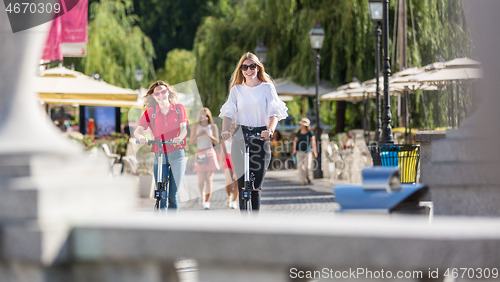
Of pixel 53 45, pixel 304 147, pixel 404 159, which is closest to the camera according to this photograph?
pixel 404 159

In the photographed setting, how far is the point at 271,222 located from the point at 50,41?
18.2m

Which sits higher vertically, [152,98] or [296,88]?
[296,88]

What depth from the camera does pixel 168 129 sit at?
32.8 ft

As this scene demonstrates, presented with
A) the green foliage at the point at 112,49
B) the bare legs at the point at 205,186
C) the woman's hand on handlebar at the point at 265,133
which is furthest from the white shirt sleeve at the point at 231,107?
the green foliage at the point at 112,49

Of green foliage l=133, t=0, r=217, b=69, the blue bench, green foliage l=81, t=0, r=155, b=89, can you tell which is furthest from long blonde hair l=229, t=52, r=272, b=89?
green foliage l=133, t=0, r=217, b=69

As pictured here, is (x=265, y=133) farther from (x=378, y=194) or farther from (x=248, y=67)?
(x=378, y=194)

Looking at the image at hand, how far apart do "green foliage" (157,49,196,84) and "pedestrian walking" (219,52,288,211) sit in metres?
43.2

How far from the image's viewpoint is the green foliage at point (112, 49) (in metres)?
44.5

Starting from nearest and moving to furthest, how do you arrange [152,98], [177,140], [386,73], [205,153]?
1. [177,140]
2. [152,98]
3. [205,153]
4. [386,73]

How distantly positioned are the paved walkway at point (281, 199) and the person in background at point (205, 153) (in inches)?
10.0

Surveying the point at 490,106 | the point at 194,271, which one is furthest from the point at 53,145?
the point at 490,106

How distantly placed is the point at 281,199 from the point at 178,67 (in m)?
36.3

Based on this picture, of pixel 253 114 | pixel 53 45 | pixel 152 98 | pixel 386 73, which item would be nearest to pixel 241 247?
pixel 253 114

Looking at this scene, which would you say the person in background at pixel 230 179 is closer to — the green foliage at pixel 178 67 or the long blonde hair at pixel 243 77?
the long blonde hair at pixel 243 77
